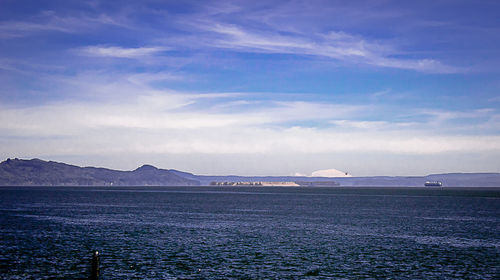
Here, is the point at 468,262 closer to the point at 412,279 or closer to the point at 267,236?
the point at 412,279

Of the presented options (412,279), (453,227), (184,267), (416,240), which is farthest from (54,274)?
(453,227)

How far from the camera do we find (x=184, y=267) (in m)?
46.7

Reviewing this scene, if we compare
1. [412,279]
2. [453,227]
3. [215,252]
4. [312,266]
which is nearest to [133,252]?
[215,252]

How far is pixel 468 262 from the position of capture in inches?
1999

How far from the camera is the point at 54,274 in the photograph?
42.9m

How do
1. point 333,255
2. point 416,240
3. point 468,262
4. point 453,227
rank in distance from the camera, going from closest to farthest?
point 468,262 < point 333,255 < point 416,240 < point 453,227

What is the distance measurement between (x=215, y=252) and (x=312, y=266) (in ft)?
42.1

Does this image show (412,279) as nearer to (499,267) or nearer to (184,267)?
(499,267)

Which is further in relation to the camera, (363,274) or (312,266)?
(312,266)

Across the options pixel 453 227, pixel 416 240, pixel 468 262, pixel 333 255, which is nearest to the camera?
pixel 468 262

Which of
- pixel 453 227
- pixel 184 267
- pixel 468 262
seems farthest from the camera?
pixel 453 227

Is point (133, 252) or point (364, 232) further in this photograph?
point (364, 232)

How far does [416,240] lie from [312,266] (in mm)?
27839

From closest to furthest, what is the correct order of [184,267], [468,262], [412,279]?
[412,279], [184,267], [468,262]
